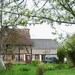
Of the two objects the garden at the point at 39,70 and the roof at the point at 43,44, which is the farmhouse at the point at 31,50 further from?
the garden at the point at 39,70

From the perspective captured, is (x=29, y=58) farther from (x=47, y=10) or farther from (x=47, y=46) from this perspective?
(x=47, y=10)

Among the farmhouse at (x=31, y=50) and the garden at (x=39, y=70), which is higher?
the garden at (x=39, y=70)

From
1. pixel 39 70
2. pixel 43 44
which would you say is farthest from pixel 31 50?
pixel 39 70

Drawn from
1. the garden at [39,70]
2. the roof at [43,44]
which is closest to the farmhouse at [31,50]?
the roof at [43,44]

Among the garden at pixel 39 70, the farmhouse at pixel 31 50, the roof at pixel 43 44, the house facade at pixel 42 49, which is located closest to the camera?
the garden at pixel 39 70

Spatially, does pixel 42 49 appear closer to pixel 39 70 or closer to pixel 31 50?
pixel 31 50

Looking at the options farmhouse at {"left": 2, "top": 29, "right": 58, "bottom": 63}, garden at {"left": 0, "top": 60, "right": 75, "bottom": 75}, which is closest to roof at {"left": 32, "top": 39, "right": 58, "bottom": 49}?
farmhouse at {"left": 2, "top": 29, "right": 58, "bottom": 63}

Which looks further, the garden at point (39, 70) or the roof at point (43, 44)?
the roof at point (43, 44)

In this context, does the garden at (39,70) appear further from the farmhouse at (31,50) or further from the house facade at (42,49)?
the house facade at (42,49)

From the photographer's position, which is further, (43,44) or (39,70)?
(43,44)

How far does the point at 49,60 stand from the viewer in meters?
41.2

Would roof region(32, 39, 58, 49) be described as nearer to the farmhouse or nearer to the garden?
the farmhouse

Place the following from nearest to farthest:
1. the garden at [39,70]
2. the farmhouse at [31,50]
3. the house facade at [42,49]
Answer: the garden at [39,70], the farmhouse at [31,50], the house facade at [42,49]

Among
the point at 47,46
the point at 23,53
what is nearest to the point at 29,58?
the point at 23,53
